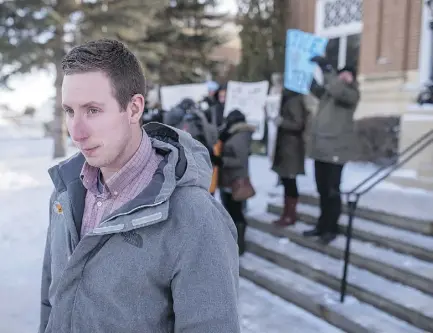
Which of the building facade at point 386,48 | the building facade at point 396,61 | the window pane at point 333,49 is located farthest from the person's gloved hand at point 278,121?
the window pane at point 333,49

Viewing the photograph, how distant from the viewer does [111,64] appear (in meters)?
1.17

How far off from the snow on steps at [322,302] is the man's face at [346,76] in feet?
6.78

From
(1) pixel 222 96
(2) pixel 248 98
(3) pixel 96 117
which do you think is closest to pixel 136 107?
(3) pixel 96 117

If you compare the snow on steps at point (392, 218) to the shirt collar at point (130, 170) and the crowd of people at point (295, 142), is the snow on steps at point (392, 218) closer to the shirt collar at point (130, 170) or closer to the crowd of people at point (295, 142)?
the crowd of people at point (295, 142)

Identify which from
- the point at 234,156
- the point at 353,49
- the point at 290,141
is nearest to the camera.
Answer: the point at 234,156

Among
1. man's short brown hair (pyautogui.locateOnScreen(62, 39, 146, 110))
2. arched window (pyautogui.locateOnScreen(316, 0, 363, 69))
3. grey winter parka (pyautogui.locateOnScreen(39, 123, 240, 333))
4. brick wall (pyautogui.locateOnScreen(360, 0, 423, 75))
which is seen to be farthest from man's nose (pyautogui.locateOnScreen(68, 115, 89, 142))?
arched window (pyautogui.locateOnScreen(316, 0, 363, 69))

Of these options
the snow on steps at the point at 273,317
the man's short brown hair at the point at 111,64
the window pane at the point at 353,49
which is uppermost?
the window pane at the point at 353,49

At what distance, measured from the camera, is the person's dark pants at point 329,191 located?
4516 millimetres

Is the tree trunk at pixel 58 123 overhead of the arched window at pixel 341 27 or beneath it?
beneath

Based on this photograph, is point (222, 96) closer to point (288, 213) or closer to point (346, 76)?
point (288, 213)

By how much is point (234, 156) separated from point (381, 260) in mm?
1805

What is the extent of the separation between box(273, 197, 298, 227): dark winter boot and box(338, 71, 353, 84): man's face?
1.58m

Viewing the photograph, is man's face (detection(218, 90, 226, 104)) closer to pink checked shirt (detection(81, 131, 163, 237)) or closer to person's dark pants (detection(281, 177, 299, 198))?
person's dark pants (detection(281, 177, 299, 198))

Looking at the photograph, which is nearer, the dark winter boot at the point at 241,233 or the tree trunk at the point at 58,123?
the dark winter boot at the point at 241,233
